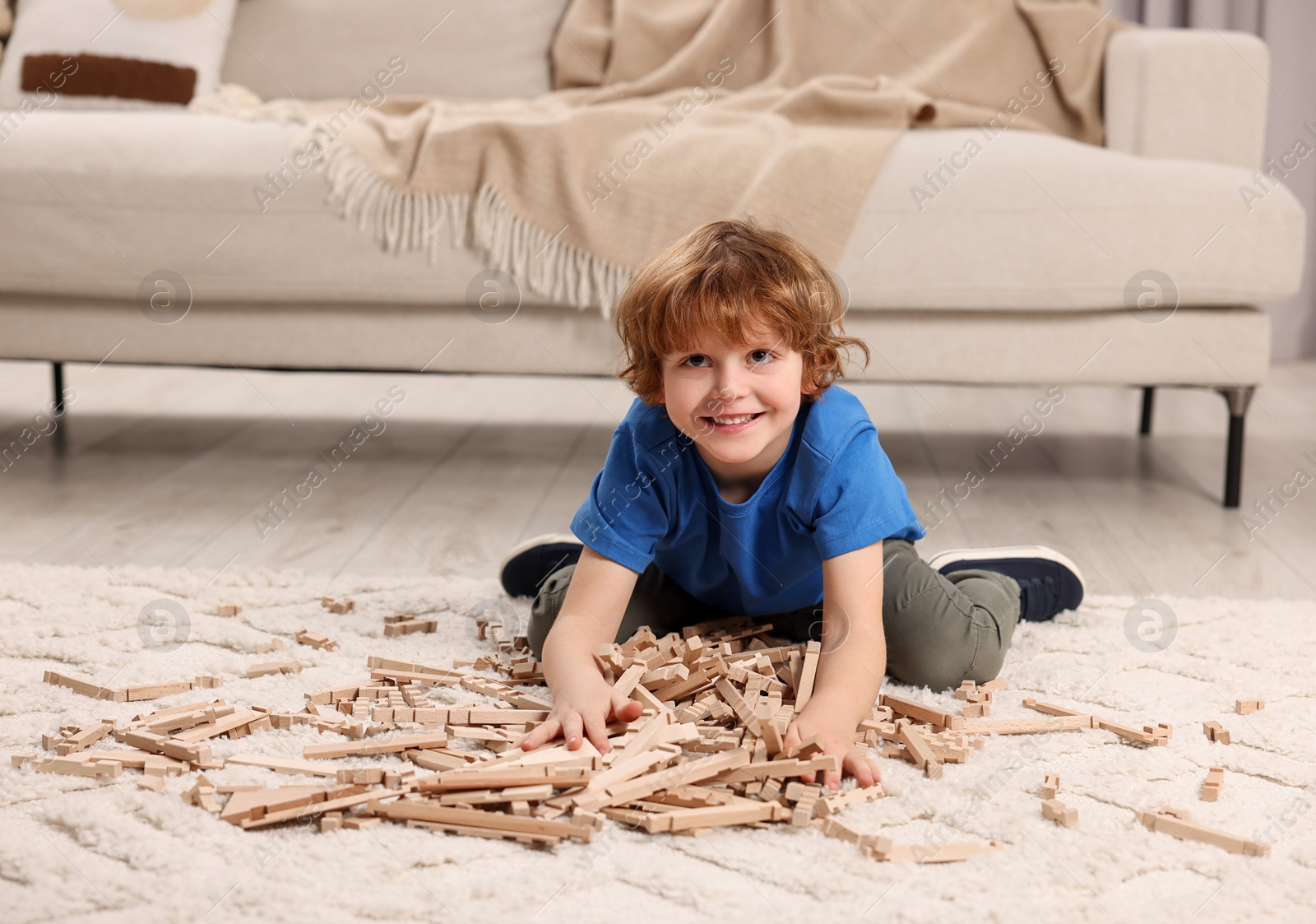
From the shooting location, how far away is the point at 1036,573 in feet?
4.55

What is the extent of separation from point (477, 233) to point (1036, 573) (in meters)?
1.00

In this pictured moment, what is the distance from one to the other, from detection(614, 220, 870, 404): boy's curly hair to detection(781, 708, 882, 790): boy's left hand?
339 millimetres

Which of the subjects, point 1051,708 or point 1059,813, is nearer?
point 1059,813

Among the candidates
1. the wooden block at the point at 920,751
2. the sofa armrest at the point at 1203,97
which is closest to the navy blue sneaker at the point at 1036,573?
the wooden block at the point at 920,751

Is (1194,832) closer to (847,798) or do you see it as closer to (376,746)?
(847,798)

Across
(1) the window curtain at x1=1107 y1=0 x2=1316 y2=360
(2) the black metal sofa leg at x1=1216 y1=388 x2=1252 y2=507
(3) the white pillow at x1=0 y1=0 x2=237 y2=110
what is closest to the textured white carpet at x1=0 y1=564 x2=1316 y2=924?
(2) the black metal sofa leg at x1=1216 y1=388 x2=1252 y2=507

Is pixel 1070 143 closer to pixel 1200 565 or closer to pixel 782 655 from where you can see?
pixel 1200 565

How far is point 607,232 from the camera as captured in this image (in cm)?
185

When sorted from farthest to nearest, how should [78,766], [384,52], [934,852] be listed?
[384,52] < [78,766] < [934,852]

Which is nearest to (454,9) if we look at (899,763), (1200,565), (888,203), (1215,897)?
(888,203)

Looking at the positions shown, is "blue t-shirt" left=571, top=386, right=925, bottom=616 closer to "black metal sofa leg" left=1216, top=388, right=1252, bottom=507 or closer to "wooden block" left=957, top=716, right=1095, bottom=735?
"wooden block" left=957, top=716, right=1095, bottom=735

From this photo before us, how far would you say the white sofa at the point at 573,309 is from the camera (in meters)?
1.82

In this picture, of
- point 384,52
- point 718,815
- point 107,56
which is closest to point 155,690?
point 718,815

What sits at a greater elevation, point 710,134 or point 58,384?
point 710,134
